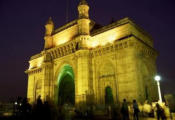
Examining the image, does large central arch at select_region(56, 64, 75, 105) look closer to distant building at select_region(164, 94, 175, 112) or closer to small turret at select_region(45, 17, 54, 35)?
small turret at select_region(45, 17, 54, 35)

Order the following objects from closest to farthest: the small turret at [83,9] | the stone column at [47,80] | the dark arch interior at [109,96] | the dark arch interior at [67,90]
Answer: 1. the dark arch interior at [109,96]
2. the small turret at [83,9]
3. the stone column at [47,80]
4. the dark arch interior at [67,90]

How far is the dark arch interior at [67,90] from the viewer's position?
32844 mm

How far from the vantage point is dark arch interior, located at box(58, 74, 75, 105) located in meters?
32.8

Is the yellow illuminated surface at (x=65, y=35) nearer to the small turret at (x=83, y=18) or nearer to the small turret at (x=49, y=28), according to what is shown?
the small turret at (x=49, y=28)

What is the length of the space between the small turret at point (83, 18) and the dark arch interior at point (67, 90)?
9193 millimetres

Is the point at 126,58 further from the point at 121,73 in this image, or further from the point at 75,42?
the point at 75,42

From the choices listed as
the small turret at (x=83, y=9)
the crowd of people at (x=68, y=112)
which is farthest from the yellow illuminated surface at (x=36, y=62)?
the crowd of people at (x=68, y=112)

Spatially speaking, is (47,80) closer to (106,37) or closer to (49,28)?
(49,28)

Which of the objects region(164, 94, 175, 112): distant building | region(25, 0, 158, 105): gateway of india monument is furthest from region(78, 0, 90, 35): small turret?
region(164, 94, 175, 112): distant building

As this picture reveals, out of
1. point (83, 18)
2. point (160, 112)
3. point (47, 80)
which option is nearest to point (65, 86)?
point (47, 80)

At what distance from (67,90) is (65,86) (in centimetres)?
81

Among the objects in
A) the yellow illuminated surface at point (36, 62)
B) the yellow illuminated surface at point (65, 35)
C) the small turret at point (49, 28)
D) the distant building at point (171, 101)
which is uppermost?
the small turret at point (49, 28)

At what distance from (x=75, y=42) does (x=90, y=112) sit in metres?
12.9

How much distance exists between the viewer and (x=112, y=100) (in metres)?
26.2
